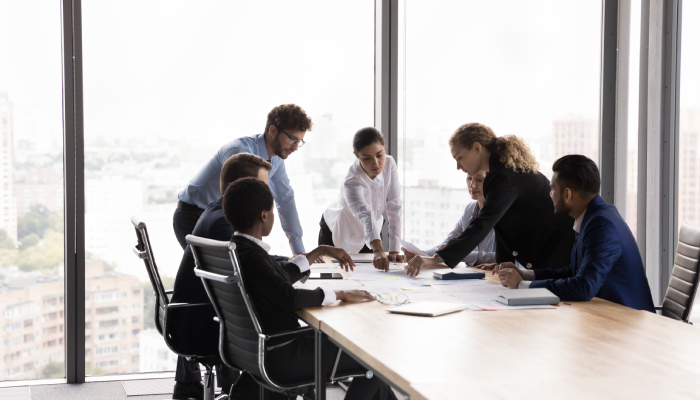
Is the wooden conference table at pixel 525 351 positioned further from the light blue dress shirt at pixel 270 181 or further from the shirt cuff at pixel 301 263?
the light blue dress shirt at pixel 270 181

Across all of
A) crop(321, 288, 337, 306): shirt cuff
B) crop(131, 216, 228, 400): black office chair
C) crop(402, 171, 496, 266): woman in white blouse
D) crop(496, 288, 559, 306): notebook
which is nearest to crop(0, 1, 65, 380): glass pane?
crop(131, 216, 228, 400): black office chair

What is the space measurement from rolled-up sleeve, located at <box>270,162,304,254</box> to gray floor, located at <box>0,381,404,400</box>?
0.94 meters

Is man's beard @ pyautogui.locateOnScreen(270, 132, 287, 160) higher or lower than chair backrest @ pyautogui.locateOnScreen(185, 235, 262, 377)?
higher

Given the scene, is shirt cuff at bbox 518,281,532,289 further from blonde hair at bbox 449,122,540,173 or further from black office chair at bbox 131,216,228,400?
black office chair at bbox 131,216,228,400

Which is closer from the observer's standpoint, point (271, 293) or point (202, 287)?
point (271, 293)

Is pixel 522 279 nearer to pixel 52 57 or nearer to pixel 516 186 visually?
pixel 516 186

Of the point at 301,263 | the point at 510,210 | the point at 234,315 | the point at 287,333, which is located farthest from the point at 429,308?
the point at 510,210

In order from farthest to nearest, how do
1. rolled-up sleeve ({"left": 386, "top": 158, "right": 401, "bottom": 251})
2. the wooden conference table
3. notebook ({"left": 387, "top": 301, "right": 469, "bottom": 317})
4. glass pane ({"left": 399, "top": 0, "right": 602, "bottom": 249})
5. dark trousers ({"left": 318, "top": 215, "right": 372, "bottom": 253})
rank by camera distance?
glass pane ({"left": 399, "top": 0, "right": 602, "bottom": 249}) → dark trousers ({"left": 318, "top": 215, "right": 372, "bottom": 253}) → rolled-up sleeve ({"left": 386, "top": 158, "right": 401, "bottom": 251}) → notebook ({"left": 387, "top": 301, "right": 469, "bottom": 317}) → the wooden conference table

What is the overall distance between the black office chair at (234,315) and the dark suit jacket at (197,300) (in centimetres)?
32

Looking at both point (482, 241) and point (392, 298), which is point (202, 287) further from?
point (482, 241)

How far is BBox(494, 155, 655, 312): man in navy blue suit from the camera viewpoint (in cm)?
226

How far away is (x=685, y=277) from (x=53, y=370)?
3648 millimetres

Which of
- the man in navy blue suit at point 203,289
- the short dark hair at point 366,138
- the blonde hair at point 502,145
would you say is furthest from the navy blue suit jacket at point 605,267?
the short dark hair at point 366,138

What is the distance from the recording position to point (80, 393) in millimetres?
3852
